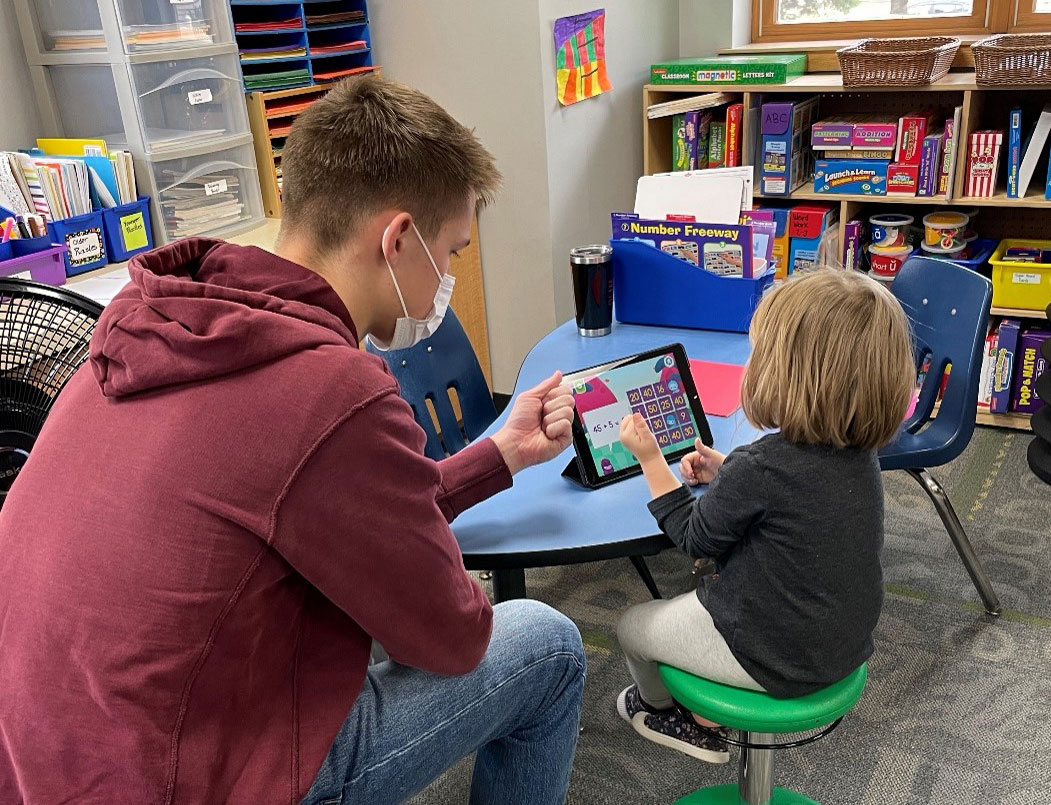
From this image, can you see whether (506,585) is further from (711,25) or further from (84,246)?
(711,25)

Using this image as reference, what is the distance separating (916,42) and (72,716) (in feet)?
9.95

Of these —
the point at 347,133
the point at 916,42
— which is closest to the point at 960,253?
the point at 916,42

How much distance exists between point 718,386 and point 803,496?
1.52ft

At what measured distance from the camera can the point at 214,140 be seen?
2.68 m

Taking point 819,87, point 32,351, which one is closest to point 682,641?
point 32,351

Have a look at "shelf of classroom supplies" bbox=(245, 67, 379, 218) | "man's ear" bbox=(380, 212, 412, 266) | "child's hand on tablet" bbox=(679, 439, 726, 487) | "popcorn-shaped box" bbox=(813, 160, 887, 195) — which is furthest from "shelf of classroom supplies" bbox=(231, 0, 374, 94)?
"child's hand on tablet" bbox=(679, 439, 726, 487)

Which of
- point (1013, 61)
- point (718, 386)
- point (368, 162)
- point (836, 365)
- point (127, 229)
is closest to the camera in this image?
point (368, 162)

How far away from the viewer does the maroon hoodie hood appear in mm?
917

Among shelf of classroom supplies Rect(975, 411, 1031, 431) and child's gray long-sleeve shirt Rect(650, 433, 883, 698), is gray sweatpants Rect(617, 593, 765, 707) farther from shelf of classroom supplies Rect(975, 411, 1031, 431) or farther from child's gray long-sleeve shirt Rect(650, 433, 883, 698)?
shelf of classroom supplies Rect(975, 411, 1031, 431)

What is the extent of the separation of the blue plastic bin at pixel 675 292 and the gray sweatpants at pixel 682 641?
0.69m

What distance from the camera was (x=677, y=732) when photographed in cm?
158

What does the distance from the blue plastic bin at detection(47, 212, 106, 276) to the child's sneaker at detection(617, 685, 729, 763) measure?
1.74 meters

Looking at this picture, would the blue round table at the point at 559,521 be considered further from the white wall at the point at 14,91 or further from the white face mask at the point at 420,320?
the white wall at the point at 14,91

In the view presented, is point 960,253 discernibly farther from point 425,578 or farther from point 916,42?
point 425,578
